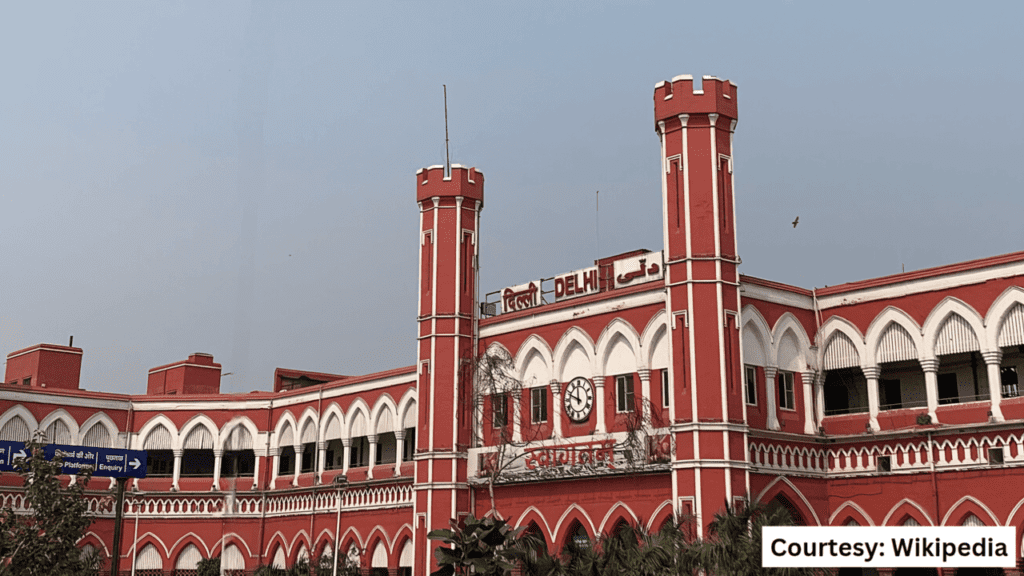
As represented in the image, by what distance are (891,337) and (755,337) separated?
13.9 feet

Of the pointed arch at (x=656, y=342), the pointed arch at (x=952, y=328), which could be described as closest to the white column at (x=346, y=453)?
the pointed arch at (x=656, y=342)

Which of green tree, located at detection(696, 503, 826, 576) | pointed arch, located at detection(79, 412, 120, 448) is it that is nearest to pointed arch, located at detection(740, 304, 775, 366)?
green tree, located at detection(696, 503, 826, 576)

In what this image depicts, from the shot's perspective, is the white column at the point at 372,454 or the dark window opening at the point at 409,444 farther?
the dark window opening at the point at 409,444

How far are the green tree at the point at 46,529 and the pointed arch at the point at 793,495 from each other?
21.4 m

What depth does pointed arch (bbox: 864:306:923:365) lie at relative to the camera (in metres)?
34.5

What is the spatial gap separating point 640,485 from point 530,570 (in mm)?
7538

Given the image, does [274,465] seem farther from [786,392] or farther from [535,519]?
[786,392]

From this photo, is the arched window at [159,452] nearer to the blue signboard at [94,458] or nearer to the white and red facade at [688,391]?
the blue signboard at [94,458]

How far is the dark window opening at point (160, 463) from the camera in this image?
174 feet

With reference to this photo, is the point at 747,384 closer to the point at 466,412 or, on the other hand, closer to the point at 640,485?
the point at 640,485

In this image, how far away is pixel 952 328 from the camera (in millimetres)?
33750

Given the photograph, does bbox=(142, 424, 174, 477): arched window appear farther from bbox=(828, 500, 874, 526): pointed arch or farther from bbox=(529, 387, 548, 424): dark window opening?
bbox=(828, 500, 874, 526): pointed arch

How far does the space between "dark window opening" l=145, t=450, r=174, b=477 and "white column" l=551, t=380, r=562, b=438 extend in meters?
22.9

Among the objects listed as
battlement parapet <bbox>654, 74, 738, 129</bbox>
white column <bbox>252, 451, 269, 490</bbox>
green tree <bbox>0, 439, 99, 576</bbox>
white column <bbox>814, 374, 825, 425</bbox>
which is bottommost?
green tree <bbox>0, 439, 99, 576</bbox>
